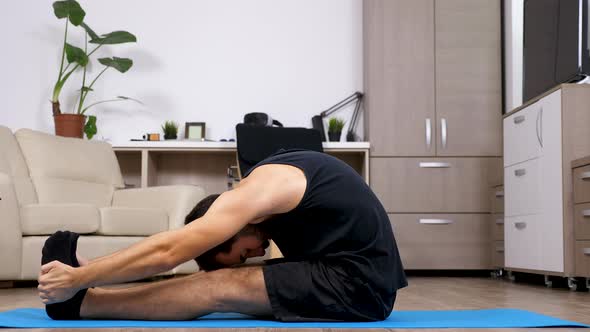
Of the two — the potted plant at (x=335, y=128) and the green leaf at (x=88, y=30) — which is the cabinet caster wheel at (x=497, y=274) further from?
the green leaf at (x=88, y=30)

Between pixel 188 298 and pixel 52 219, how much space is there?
2.20 m

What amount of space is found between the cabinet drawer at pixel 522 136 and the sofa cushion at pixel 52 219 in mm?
2487

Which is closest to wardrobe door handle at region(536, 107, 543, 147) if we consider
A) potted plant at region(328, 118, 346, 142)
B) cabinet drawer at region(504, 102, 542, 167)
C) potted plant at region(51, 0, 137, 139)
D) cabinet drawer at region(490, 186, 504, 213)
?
cabinet drawer at region(504, 102, 542, 167)

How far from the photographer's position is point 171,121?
18.7 ft

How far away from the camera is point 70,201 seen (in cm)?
476

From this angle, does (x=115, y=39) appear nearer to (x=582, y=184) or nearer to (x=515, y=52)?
(x=515, y=52)

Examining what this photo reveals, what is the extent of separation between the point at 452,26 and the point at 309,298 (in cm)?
379

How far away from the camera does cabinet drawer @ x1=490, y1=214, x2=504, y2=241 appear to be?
202 inches

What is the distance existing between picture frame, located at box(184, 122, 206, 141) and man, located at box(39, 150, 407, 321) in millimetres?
3527

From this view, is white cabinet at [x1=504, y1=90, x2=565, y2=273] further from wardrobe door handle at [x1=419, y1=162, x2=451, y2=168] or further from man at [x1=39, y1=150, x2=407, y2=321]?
man at [x1=39, y1=150, x2=407, y2=321]

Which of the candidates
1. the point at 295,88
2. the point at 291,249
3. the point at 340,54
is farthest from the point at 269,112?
the point at 291,249

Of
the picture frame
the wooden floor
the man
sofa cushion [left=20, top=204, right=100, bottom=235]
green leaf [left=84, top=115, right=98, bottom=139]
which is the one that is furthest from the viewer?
the picture frame

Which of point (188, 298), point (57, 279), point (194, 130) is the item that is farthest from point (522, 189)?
point (57, 279)

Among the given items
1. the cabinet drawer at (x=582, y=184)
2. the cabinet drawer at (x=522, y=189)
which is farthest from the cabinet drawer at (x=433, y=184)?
the cabinet drawer at (x=582, y=184)
